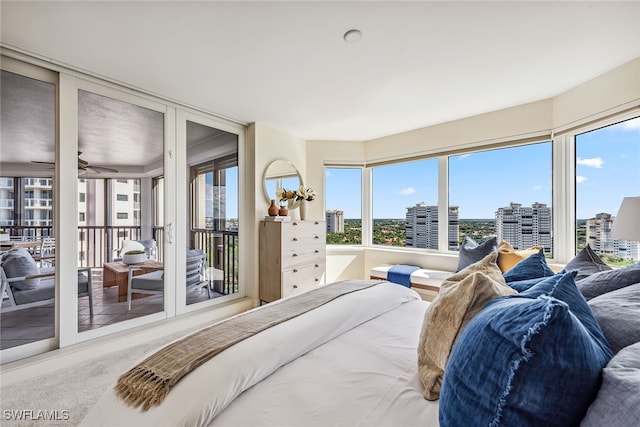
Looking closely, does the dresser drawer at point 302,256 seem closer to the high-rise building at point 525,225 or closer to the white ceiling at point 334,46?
the white ceiling at point 334,46

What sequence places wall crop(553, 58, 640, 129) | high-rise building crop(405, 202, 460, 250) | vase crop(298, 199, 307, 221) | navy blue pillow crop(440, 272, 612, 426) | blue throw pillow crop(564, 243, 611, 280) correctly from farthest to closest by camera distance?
vase crop(298, 199, 307, 221), high-rise building crop(405, 202, 460, 250), wall crop(553, 58, 640, 129), blue throw pillow crop(564, 243, 611, 280), navy blue pillow crop(440, 272, 612, 426)

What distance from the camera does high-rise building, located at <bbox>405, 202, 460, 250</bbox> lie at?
371 cm

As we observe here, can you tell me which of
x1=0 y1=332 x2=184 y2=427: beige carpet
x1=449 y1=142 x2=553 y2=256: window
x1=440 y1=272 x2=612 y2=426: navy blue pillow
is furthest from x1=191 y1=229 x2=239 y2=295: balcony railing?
x1=440 y1=272 x2=612 y2=426: navy blue pillow

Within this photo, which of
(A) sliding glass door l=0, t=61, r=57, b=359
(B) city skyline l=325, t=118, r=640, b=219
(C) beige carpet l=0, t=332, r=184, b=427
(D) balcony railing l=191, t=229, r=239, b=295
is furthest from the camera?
(D) balcony railing l=191, t=229, r=239, b=295

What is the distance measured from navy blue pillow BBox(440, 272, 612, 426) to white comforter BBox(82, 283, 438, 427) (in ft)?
1.12

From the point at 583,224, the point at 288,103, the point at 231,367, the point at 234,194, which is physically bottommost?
the point at 231,367

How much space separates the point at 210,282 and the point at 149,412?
102 inches

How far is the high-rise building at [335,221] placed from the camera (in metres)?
4.46

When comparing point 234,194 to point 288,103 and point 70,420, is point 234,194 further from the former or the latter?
point 70,420

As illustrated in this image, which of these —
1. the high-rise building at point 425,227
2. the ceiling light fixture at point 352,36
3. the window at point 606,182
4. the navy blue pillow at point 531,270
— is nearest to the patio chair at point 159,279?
the ceiling light fixture at point 352,36

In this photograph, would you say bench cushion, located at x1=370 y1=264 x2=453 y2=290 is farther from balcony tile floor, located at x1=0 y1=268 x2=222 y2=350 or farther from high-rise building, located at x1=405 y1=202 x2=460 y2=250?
balcony tile floor, located at x1=0 y1=268 x2=222 y2=350

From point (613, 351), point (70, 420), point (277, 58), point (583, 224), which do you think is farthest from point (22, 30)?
point (583, 224)

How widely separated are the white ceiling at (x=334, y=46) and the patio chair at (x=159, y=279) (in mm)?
1723

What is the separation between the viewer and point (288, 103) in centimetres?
298
